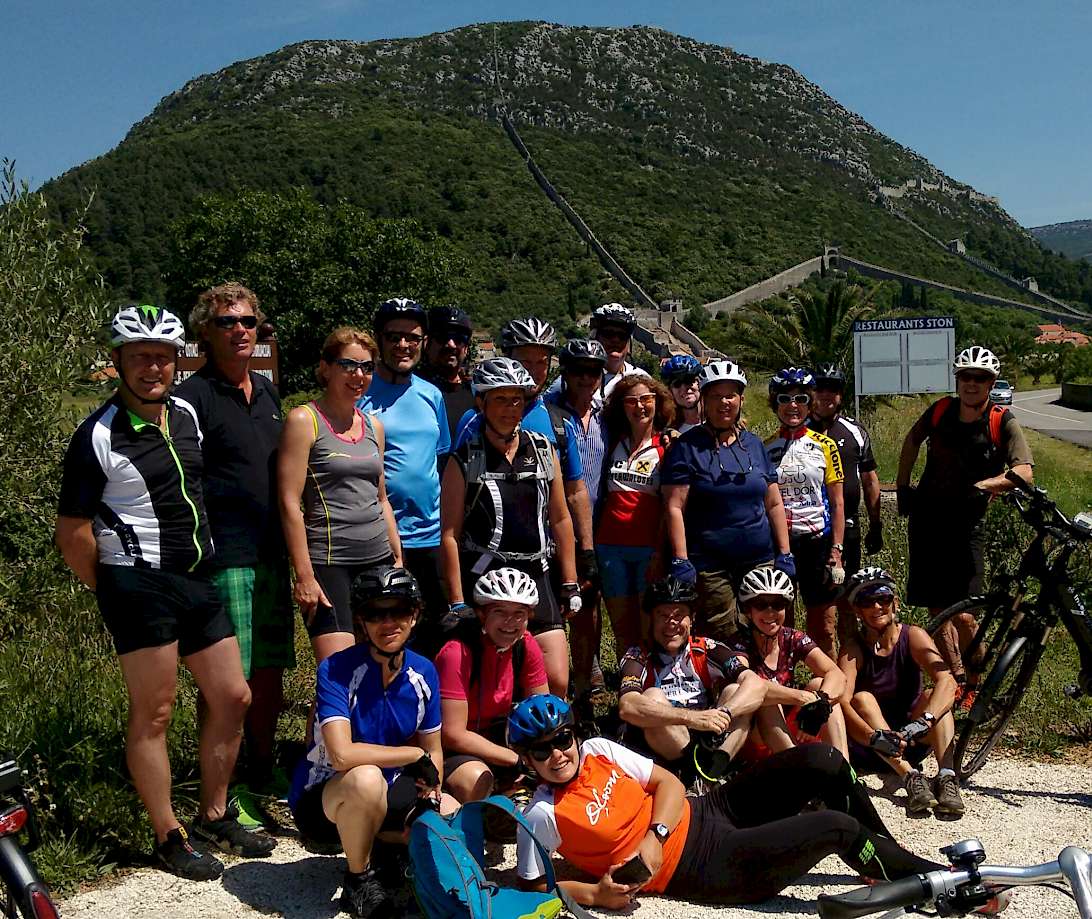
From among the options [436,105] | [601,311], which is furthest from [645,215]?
[601,311]

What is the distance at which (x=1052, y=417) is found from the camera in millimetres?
39062

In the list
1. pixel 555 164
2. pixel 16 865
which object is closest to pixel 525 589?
pixel 16 865

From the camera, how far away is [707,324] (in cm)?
7269

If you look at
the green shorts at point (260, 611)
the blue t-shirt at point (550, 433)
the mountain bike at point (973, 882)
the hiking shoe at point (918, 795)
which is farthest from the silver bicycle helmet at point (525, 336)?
the mountain bike at point (973, 882)

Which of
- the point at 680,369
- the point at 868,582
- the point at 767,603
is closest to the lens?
the point at 767,603

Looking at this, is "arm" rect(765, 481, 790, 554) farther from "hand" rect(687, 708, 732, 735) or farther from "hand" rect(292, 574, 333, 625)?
"hand" rect(292, 574, 333, 625)

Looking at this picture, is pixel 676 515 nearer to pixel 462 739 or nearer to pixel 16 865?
pixel 462 739

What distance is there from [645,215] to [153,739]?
4094 inches

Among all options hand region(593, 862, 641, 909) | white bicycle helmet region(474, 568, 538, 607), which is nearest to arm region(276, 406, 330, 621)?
white bicycle helmet region(474, 568, 538, 607)

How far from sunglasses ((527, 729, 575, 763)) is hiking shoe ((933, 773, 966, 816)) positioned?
2.37 m

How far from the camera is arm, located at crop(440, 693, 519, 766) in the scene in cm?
463

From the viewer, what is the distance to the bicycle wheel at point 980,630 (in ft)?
19.4

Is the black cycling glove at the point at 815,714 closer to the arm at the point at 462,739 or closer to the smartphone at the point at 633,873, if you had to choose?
the smartphone at the point at 633,873

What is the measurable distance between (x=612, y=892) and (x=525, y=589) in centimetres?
130
